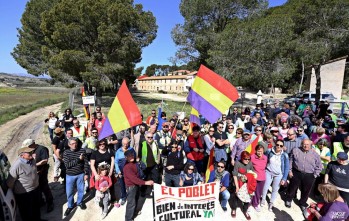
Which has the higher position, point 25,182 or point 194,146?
point 194,146

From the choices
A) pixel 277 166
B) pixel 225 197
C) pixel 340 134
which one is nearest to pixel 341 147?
pixel 340 134

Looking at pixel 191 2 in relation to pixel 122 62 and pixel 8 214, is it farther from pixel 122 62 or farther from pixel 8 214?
pixel 8 214

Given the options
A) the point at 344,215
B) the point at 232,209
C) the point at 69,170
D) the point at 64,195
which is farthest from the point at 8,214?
the point at 344,215

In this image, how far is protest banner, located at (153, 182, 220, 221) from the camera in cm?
404

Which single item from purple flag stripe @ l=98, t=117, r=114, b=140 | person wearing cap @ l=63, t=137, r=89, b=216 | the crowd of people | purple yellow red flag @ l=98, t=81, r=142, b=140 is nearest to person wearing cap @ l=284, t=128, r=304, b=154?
the crowd of people

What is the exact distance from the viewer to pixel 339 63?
2938cm

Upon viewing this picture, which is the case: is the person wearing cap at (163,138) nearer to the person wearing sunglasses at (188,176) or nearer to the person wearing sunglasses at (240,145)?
the person wearing sunglasses at (188,176)

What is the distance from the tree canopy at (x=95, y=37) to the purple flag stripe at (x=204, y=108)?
51.1 ft

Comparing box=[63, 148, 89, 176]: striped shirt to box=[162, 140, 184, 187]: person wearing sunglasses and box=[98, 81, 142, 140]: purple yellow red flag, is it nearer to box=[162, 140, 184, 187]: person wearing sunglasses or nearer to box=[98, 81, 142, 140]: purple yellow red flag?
box=[98, 81, 142, 140]: purple yellow red flag

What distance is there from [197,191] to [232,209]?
1385 millimetres

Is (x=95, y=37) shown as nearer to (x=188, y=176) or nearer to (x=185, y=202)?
(x=188, y=176)

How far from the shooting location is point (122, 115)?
16.3ft

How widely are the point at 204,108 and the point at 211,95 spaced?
0.34 meters

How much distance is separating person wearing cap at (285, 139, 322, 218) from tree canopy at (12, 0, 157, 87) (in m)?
17.2
